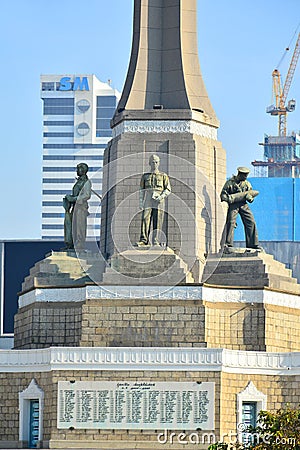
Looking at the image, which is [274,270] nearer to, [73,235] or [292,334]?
[292,334]

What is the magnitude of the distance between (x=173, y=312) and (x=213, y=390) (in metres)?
2.82

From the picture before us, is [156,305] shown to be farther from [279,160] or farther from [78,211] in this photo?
[279,160]

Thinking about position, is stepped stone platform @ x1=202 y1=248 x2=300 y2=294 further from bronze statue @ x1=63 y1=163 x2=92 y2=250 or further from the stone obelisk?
bronze statue @ x1=63 y1=163 x2=92 y2=250

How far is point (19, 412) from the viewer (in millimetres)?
48844

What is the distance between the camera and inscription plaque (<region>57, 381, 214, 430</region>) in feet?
153

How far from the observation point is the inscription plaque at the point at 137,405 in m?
46.7

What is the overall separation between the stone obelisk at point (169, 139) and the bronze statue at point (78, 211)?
847 mm

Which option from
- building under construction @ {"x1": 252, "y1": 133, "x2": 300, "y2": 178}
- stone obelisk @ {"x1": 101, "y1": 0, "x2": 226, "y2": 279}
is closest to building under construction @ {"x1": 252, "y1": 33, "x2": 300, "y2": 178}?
building under construction @ {"x1": 252, "y1": 133, "x2": 300, "y2": 178}

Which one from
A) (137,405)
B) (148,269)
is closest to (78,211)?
(148,269)

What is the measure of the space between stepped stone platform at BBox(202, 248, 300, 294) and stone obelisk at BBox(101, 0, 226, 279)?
0.56 meters

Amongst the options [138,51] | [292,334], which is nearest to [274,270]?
[292,334]

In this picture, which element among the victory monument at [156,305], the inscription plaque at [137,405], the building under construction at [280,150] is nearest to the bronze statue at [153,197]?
the victory monument at [156,305]

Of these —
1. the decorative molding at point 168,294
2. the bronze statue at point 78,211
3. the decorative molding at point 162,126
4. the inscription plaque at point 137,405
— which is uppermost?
the decorative molding at point 162,126

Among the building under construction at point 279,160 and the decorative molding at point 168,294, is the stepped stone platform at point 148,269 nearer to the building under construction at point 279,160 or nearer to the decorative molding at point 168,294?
the decorative molding at point 168,294
